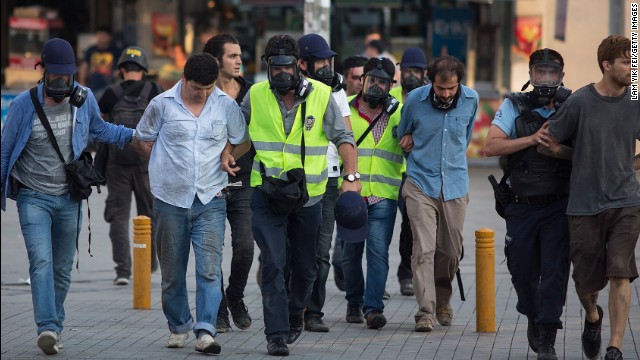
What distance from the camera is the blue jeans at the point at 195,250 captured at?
28.4ft

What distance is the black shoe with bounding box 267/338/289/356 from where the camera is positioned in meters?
8.53

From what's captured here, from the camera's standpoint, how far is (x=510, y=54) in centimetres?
2267

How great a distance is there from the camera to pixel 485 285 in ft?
31.5

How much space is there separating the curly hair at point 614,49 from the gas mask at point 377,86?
94.8 inches

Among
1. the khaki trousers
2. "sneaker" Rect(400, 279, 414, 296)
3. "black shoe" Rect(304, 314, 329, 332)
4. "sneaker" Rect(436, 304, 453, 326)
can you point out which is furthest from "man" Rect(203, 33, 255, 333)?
"sneaker" Rect(400, 279, 414, 296)

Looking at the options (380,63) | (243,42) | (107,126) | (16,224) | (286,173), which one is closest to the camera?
→ (286,173)

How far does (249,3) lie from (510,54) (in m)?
4.48

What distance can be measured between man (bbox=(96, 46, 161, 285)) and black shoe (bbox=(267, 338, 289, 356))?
155 inches

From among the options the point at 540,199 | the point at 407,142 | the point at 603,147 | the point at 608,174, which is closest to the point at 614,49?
the point at 603,147

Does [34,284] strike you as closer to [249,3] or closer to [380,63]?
[380,63]

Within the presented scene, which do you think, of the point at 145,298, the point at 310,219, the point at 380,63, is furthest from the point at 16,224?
the point at 310,219

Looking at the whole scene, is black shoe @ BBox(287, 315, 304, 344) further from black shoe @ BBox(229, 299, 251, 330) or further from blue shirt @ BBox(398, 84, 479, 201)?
blue shirt @ BBox(398, 84, 479, 201)

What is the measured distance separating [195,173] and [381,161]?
74.7 inches

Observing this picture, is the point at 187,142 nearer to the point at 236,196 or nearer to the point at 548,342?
the point at 236,196
